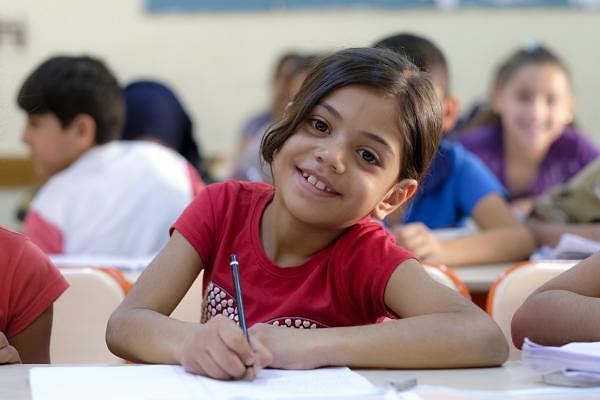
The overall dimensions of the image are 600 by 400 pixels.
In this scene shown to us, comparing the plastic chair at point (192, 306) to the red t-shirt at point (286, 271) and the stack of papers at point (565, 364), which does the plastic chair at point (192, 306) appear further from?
the stack of papers at point (565, 364)

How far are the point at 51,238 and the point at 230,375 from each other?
193 cm

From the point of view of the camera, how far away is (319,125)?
5.85ft

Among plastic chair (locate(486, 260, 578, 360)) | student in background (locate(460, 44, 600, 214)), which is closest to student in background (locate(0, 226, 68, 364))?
plastic chair (locate(486, 260, 578, 360))

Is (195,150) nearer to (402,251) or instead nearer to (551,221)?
(551,221)

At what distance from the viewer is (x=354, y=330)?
5.17 feet

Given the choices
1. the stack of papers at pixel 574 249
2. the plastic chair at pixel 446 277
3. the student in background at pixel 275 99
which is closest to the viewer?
the plastic chair at pixel 446 277

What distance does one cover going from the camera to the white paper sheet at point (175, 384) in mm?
1329

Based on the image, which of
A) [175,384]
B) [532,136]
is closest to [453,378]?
[175,384]

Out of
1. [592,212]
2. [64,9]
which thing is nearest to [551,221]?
[592,212]

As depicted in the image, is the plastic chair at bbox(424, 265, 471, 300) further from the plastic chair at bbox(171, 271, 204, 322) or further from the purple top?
the purple top

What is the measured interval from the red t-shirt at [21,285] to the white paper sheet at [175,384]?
1.26 ft

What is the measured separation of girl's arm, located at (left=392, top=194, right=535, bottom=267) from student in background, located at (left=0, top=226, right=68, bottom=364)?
1.13m

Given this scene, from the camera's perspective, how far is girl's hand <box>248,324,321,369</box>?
1517 mm

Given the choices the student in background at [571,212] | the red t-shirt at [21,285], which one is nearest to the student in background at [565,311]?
the red t-shirt at [21,285]
